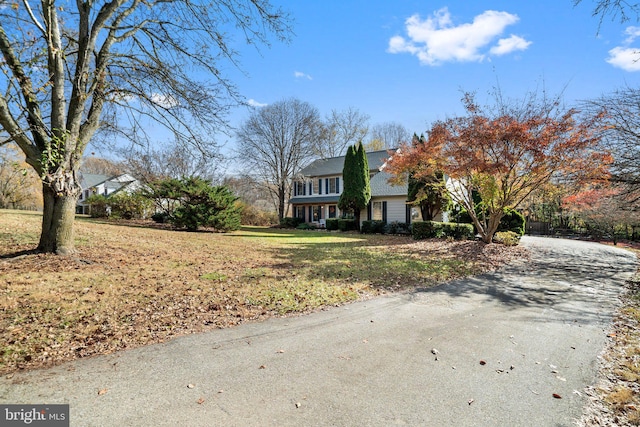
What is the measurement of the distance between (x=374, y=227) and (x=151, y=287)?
17283 mm

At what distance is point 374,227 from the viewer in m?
21.8

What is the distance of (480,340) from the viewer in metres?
4.28

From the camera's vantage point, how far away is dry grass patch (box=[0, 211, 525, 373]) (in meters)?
3.97

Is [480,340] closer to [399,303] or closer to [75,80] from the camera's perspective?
[399,303]

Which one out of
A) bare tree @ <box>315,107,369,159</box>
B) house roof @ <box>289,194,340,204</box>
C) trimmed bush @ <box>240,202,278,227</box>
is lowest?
trimmed bush @ <box>240,202,278,227</box>

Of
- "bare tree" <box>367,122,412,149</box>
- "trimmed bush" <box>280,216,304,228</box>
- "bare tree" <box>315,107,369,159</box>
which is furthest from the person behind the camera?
"bare tree" <box>367,122,412,149</box>

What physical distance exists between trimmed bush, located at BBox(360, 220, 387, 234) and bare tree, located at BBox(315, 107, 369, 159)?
1705 centimetres

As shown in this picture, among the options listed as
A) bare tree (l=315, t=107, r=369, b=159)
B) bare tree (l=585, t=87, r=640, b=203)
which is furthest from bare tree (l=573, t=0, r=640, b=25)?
bare tree (l=315, t=107, r=369, b=159)

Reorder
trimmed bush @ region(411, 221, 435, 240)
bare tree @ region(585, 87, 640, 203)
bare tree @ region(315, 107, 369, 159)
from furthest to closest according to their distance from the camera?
bare tree @ region(315, 107, 369, 159) → trimmed bush @ region(411, 221, 435, 240) → bare tree @ region(585, 87, 640, 203)

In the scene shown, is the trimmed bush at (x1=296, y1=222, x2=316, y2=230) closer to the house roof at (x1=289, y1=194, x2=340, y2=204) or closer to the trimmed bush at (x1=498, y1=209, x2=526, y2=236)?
the house roof at (x1=289, y1=194, x2=340, y2=204)

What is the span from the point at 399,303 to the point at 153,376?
14.1 feet

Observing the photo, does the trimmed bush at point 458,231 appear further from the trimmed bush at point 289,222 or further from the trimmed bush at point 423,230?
the trimmed bush at point 289,222

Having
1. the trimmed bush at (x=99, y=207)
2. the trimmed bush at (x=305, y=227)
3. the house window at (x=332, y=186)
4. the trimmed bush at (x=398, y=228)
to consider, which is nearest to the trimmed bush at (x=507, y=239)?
the trimmed bush at (x=398, y=228)

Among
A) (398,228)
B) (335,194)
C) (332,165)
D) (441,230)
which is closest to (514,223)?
(441,230)
